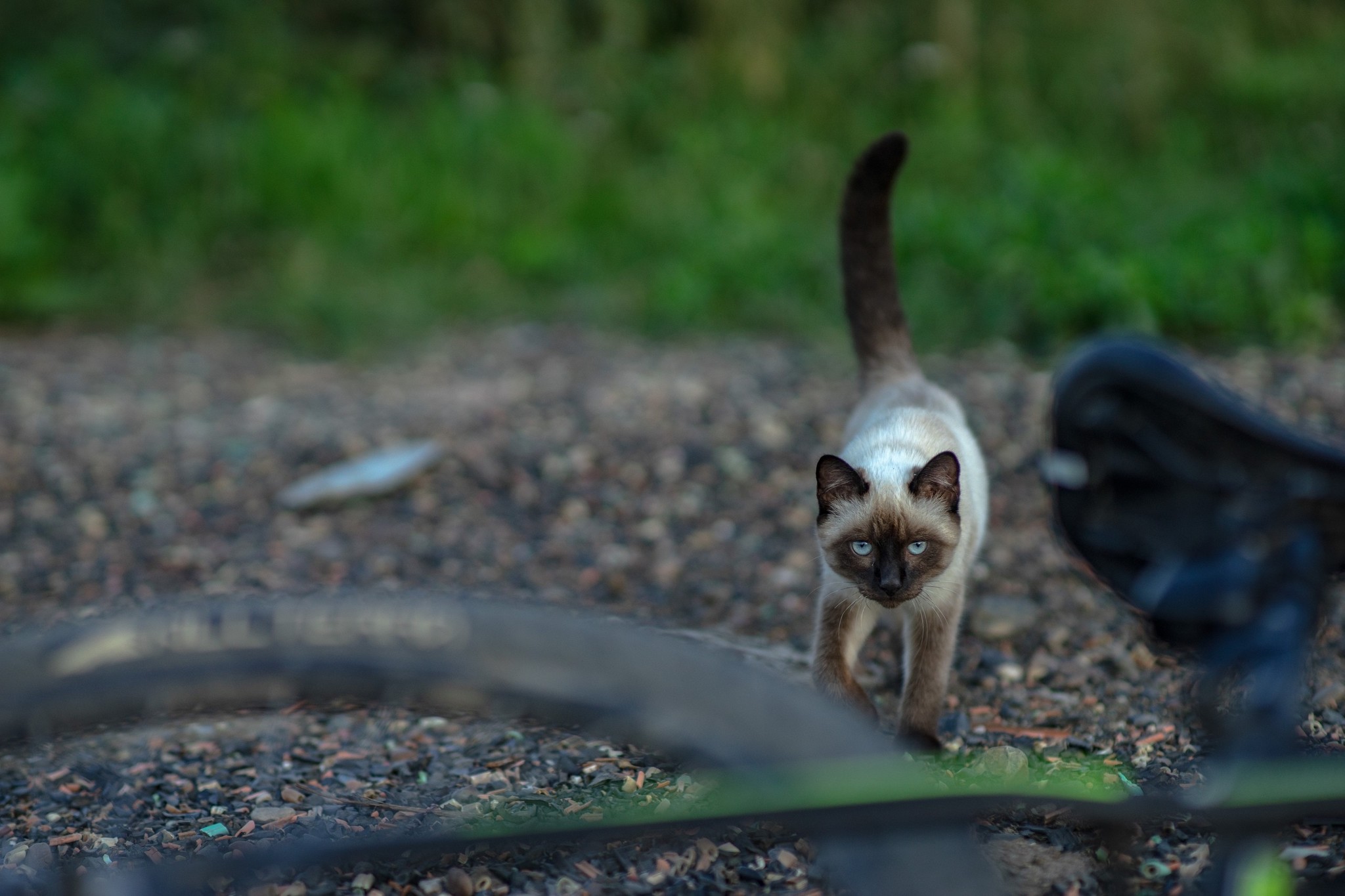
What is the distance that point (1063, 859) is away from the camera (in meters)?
2.02

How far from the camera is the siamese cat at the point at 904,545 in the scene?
2500 millimetres

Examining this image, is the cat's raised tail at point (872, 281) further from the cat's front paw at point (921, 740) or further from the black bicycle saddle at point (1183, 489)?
the cat's front paw at point (921, 740)

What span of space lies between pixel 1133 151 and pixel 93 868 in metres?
6.37

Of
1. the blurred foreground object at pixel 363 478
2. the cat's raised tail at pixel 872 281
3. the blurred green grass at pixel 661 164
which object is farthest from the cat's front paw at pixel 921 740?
the blurred green grass at pixel 661 164

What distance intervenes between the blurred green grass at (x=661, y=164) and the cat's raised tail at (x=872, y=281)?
181 cm

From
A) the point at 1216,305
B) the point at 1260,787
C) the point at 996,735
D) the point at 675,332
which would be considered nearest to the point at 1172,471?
the point at 996,735

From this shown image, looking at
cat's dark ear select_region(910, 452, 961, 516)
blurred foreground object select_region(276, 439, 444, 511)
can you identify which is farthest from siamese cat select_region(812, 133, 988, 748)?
blurred foreground object select_region(276, 439, 444, 511)

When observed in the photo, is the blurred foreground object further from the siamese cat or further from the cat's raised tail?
the siamese cat

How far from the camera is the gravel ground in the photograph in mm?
2100

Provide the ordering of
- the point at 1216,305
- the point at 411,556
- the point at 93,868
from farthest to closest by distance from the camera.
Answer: the point at 1216,305 → the point at 411,556 → the point at 93,868

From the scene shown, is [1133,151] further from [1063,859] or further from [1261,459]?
[1063,859]

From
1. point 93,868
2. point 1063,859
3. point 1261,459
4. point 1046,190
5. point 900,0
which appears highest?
point 900,0

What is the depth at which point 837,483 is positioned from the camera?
2549mm

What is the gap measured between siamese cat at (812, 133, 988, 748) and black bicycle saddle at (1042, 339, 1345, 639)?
256mm
